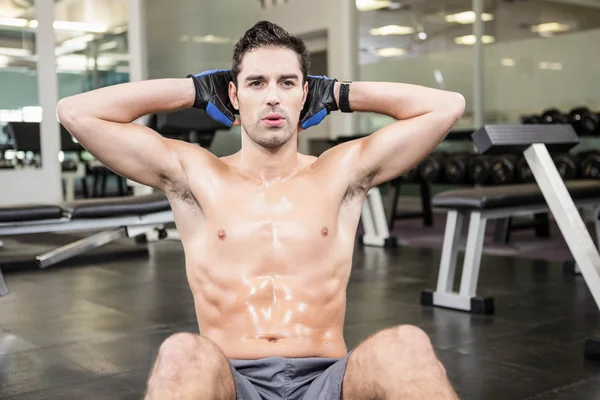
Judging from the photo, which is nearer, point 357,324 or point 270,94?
point 270,94

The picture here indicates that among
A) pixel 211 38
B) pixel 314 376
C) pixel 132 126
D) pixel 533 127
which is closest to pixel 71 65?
pixel 211 38

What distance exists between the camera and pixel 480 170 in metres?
5.31

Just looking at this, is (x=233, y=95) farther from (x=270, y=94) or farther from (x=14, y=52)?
(x=14, y=52)

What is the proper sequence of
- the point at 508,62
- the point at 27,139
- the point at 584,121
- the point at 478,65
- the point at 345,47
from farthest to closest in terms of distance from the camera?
the point at 345,47 < the point at 478,65 < the point at 508,62 < the point at 27,139 < the point at 584,121

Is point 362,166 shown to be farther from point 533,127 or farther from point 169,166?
point 533,127

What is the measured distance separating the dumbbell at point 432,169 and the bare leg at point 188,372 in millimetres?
4669

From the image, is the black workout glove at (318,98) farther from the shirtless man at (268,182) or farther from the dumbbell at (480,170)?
the dumbbell at (480,170)

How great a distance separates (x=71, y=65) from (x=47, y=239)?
5.78 feet

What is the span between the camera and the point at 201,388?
1062mm

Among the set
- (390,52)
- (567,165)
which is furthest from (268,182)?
(390,52)

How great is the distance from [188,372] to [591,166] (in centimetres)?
456

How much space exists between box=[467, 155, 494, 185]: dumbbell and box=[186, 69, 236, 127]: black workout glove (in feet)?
13.4

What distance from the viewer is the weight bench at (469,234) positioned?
3098 millimetres

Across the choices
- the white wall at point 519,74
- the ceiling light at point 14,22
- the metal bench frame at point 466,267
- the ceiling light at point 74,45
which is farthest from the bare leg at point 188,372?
the white wall at point 519,74
